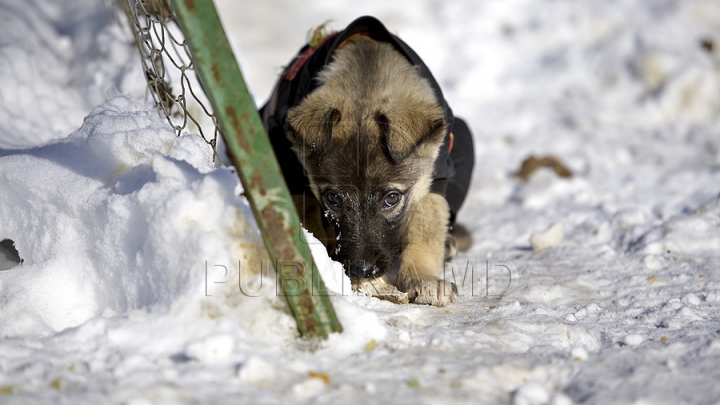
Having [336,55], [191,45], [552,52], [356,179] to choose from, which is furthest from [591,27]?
[191,45]

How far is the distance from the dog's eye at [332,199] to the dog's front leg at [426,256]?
50 centimetres

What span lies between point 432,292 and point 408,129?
0.88m

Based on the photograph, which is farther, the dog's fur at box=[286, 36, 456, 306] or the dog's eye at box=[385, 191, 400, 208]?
the dog's eye at box=[385, 191, 400, 208]

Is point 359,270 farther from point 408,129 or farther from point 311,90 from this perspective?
point 311,90

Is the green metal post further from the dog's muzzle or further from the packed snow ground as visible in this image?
the dog's muzzle

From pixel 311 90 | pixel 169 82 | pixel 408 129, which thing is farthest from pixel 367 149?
pixel 169 82

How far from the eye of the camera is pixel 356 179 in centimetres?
318

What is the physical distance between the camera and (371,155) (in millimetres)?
3188

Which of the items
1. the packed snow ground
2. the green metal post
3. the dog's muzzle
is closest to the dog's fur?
the dog's muzzle

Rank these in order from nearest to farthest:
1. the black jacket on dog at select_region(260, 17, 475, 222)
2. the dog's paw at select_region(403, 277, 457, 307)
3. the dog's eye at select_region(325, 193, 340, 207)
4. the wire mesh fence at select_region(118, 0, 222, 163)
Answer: the dog's paw at select_region(403, 277, 457, 307) → the dog's eye at select_region(325, 193, 340, 207) → the wire mesh fence at select_region(118, 0, 222, 163) → the black jacket on dog at select_region(260, 17, 475, 222)

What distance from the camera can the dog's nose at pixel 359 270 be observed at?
9.80ft

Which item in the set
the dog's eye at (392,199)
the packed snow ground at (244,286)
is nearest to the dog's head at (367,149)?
the dog's eye at (392,199)

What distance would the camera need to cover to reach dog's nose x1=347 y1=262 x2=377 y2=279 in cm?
299

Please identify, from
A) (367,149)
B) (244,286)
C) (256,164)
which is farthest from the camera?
(367,149)
